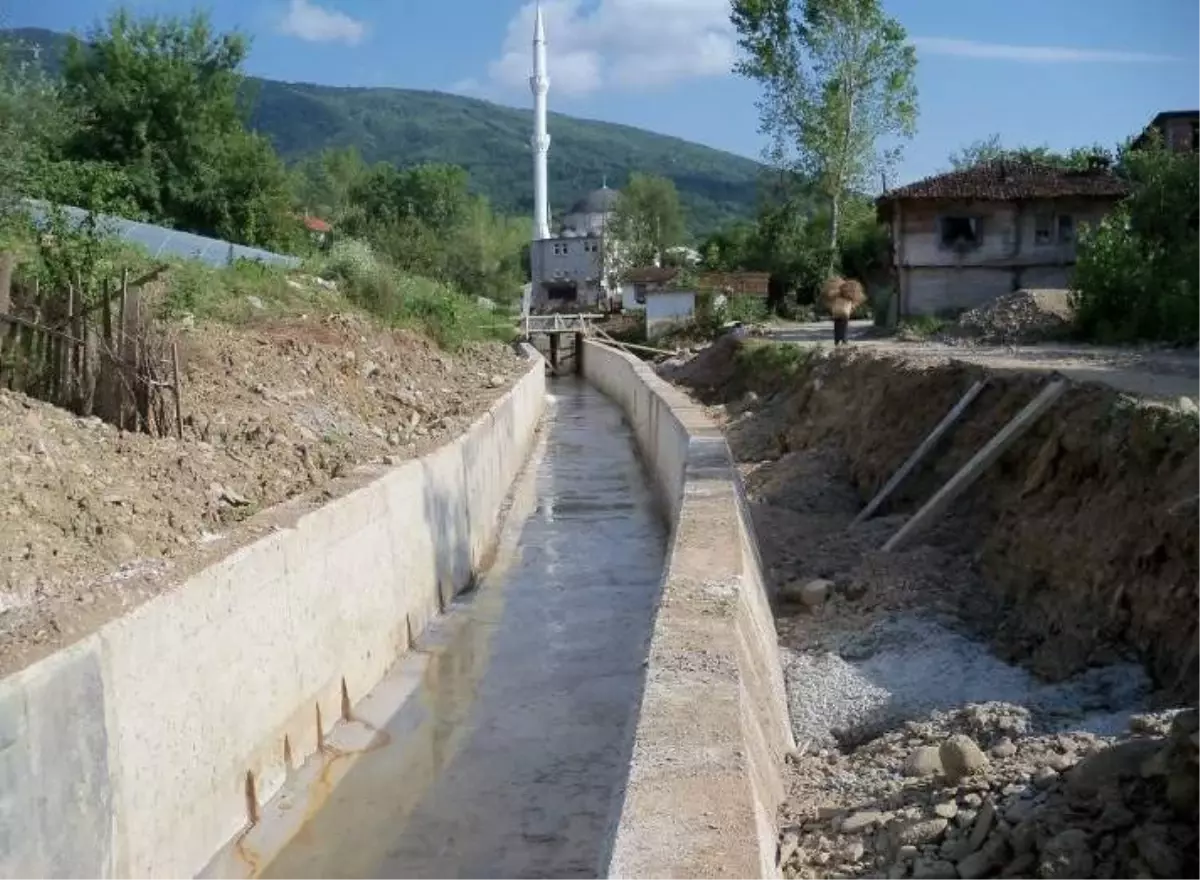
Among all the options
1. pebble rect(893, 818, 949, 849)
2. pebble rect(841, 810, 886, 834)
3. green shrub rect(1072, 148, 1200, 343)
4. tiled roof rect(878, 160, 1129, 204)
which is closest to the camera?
pebble rect(893, 818, 949, 849)

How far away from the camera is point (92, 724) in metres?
5.21

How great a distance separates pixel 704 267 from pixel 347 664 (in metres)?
47.1

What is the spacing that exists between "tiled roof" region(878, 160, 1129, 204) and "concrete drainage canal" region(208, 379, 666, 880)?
20759mm

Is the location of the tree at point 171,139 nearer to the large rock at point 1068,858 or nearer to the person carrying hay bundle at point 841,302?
the person carrying hay bundle at point 841,302

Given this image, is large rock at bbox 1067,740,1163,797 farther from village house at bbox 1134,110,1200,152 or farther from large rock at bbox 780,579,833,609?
village house at bbox 1134,110,1200,152

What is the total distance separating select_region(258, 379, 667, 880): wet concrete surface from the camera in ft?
21.7

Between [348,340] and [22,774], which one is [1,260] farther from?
[348,340]

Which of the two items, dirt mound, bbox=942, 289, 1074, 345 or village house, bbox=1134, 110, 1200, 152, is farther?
village house, bbox=1134, 110, 1200, 152

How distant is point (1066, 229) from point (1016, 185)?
1.74 metres

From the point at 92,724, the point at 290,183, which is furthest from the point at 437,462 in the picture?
the point at 290,183

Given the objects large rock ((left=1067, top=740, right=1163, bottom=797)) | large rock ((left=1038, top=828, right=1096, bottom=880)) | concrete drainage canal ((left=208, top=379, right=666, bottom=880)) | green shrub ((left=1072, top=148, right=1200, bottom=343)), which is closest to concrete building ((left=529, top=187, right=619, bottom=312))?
green shrub ((left=1072, top=148, right=1200, bottom=343))

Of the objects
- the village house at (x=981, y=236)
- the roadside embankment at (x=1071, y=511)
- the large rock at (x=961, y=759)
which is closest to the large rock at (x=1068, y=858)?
the large rock at (x=961, y=759)

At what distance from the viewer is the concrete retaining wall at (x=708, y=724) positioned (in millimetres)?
3770

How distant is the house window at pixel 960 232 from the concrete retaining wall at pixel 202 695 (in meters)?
24.7
